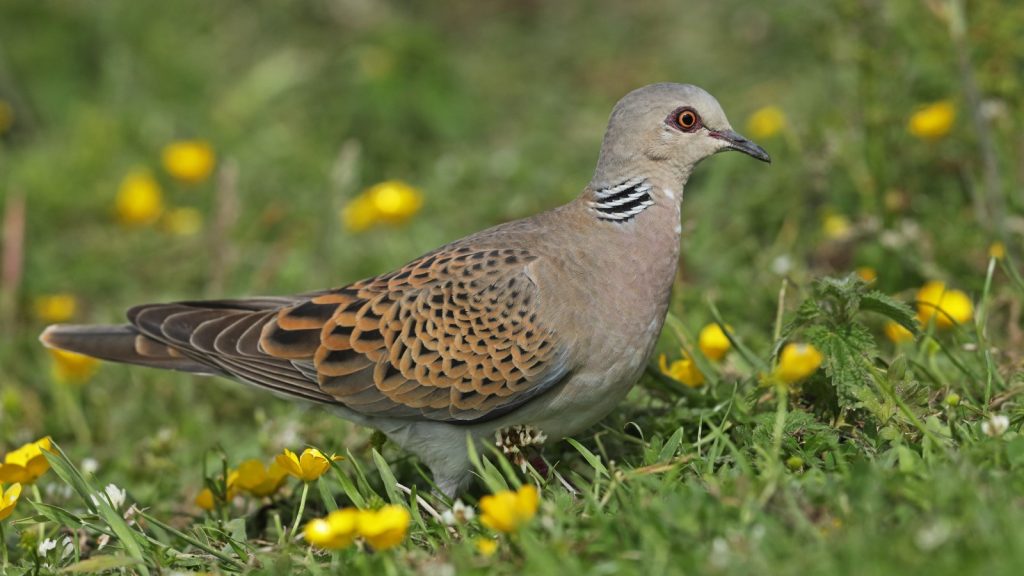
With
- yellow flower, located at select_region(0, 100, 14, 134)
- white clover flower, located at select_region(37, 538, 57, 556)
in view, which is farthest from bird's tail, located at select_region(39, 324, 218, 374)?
yellow flower, located at select_region(0, 100, 14, 134)

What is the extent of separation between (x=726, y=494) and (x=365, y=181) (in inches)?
192

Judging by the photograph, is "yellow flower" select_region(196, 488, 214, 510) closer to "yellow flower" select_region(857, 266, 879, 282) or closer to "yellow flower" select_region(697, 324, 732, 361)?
"yellow flower" select_region(697, 324, 732, 361)

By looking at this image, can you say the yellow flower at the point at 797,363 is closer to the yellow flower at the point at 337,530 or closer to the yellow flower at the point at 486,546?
the yellow flower at the point at 486,546

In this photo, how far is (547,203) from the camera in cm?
679

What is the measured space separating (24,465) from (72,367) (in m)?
1.60

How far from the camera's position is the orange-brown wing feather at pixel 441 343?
411cm

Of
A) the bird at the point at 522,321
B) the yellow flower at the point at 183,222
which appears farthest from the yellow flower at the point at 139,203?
the bird at the point at 522,321

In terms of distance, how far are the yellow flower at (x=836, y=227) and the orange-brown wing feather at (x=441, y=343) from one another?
76.8 inches

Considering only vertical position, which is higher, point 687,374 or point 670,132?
point 670,132

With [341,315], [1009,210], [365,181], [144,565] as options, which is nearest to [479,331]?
[341,315]

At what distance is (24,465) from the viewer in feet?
13.1

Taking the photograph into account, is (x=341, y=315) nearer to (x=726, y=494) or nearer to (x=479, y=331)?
(x=479, y=331)

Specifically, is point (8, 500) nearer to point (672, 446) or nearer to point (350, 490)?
point (350, 490)

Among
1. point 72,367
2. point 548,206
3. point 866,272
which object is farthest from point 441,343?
point 548,206
